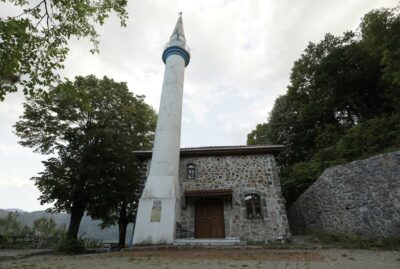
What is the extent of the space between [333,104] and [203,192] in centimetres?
1391

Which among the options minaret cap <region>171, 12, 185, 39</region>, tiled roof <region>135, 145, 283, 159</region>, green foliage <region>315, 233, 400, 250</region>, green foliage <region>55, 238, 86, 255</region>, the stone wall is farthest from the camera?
minaret cap <region>171, 12, 185, 39</region>

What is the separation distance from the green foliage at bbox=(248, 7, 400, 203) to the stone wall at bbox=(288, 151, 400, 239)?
81.4 inches

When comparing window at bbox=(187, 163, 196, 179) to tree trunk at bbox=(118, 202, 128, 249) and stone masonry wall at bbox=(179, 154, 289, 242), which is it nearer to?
stone masonry wall at bbox=(179, 154, 289, 242)

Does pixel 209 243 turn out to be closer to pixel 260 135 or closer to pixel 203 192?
pixel 203 192

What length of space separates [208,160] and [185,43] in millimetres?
8098

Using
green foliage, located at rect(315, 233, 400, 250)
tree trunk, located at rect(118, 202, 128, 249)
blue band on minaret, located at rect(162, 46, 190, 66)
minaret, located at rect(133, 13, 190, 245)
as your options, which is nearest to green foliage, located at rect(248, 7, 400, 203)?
green foliage, located at rect(315, 233, 400, 250)

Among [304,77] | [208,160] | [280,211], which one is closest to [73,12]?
[208,160]

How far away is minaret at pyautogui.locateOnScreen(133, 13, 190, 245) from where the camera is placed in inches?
355

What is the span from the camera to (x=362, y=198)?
828 centimetres

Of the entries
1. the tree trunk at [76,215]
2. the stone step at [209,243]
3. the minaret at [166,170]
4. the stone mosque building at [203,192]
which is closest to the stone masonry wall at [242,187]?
the stone mosque building at [203,192]

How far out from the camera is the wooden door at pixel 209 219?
10406 millimetres

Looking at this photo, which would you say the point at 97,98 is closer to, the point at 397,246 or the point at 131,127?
the point at 131,127

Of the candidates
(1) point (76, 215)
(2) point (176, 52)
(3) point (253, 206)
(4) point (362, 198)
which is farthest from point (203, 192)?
(2) point (176, 52)

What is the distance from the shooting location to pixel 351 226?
841 cm
